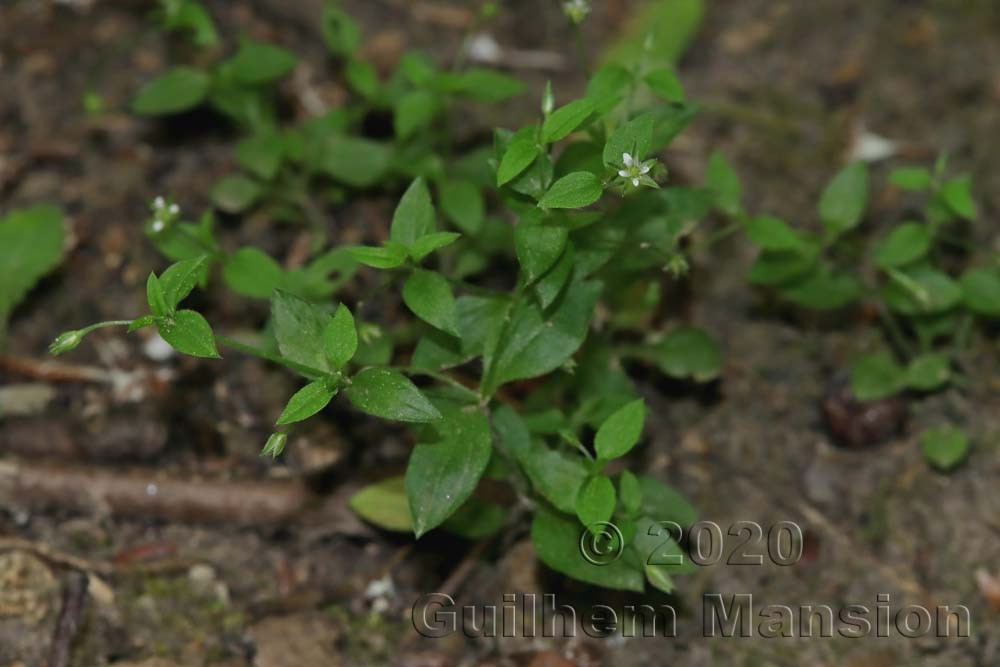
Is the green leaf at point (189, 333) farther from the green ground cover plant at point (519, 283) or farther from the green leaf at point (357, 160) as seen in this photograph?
the green leaf at point (357, 160)

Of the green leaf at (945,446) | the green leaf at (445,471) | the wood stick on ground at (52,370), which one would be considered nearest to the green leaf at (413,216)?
the green leaf at (445,471)

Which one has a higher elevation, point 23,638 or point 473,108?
point 473,108

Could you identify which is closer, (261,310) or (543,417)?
(543,417)

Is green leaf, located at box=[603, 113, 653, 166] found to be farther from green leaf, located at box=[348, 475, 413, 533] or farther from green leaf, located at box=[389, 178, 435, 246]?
green leaf, located at box=[348, 475, 413, 533]

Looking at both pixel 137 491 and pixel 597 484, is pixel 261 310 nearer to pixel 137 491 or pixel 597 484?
pixel 137 491

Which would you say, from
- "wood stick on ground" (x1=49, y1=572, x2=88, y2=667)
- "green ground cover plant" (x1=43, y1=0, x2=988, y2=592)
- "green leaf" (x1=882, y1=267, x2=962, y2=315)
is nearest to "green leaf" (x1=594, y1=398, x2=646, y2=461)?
"green ground cover plant" (x1=43, y1=0, x2=988, y2=592)

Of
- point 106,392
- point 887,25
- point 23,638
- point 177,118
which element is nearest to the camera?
point 23,638

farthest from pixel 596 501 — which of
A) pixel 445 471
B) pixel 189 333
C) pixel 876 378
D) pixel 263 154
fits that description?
→ pixel 263 154

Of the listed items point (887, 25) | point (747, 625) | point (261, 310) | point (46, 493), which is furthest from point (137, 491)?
point (887, 25)
